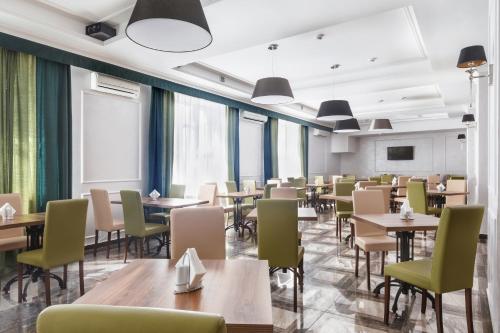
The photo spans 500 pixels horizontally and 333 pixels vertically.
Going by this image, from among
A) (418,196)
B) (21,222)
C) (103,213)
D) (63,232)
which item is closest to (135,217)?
(103,213)

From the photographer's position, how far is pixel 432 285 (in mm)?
2369

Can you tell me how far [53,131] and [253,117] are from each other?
5223 millimetres

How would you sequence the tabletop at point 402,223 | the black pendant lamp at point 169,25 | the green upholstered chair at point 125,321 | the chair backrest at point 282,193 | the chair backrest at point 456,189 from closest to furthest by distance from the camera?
the green upholstered chair at point 125,321
the black pendant lamp at point 169,25
the tabletop at point 402,223
the chair backrest at point 282,193
the chair backrest at point 456,189

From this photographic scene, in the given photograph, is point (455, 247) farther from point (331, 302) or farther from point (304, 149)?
point (304, 149)

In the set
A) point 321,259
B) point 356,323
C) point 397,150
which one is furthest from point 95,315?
point 397,150

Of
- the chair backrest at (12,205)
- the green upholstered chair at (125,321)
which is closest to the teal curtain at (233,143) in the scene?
the chair backrest at (12,205)

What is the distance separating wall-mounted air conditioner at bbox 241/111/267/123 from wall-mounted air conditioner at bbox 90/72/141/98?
337 cm

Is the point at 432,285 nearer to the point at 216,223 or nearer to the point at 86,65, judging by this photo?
the point at 216,223

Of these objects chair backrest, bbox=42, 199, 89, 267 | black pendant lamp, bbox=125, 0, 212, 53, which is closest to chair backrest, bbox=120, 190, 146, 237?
chair backrest, bbox=42, 199, 89, 267

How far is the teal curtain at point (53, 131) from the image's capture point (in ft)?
14.9

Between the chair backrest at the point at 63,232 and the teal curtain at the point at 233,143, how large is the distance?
5.04 m

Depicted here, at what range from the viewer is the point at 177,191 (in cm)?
621

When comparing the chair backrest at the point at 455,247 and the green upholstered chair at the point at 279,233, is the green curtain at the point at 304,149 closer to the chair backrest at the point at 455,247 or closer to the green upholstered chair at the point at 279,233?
the green upholstered chair at the point at 279,233

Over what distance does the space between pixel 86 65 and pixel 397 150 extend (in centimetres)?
1327
